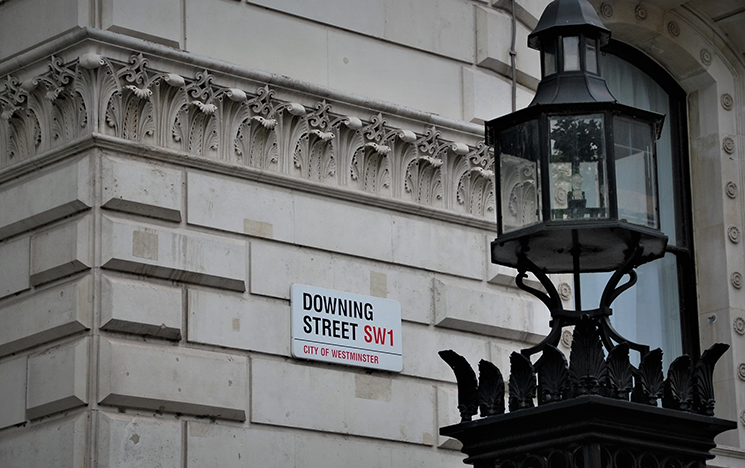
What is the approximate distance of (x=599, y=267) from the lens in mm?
7035

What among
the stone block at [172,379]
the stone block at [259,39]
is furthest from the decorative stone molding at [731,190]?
the stone block at [172,379]

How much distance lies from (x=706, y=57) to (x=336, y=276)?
5.41 metres

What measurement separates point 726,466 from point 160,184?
19.0 feet

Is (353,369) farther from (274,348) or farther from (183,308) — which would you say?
(183,308)

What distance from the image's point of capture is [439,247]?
9.67 meters

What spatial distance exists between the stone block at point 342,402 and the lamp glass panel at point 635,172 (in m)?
2.71

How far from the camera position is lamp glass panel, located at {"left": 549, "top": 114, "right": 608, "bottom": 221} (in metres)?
6.62

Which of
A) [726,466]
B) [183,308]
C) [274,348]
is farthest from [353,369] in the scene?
[726,466]

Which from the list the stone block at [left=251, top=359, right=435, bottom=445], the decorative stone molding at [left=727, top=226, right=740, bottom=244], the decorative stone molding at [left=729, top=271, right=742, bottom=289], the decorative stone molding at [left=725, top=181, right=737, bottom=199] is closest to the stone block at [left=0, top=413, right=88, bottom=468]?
the stone block at [left=251, top=359, right=435, bottom=445]

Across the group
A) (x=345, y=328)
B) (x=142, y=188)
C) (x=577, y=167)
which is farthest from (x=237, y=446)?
(x=577, y=167)

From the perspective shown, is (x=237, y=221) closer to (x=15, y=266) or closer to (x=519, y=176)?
(x=15, y=266)

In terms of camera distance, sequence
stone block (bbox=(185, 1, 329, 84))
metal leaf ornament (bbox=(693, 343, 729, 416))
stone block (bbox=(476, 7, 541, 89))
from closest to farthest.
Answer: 1. metal leaf ornament (bbox=(693, 343, 729, 416))
2. stone block (bbox=(185, 1, 329, 84))
3. stone block (bbox=(476, 7, 541, 89))

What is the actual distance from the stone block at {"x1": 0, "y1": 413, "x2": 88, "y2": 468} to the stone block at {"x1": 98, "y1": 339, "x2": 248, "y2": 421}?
217 millimetres

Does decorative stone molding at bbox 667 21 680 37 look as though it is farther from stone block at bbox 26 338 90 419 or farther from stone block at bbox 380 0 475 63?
stone block at bbox 26 338 90 419
